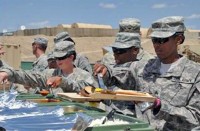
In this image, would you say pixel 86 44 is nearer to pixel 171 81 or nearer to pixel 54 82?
pixel 54 82

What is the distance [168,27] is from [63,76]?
132cm

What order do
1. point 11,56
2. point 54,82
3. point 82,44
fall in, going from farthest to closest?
1. point 82,44
2. point 11,56
3. point 54,82

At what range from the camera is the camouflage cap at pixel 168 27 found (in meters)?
3.41

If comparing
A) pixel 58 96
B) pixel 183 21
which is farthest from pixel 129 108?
pixel 183 21

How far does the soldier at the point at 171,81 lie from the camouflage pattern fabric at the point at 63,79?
688mm

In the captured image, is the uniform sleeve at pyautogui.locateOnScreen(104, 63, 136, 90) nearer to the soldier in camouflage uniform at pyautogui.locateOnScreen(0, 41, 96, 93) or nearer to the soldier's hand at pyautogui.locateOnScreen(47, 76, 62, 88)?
the soldier in camouflage uniform at pyautogui.locateOnScreen(0, 41, 96, 93)

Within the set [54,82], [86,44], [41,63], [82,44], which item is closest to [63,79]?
[54,82]

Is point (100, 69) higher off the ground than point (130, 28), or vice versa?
point (130, 28)

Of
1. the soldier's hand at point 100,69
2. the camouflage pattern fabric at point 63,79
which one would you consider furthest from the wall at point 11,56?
the soldier's hand at point 100,69

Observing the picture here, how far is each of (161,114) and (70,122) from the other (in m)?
0.74

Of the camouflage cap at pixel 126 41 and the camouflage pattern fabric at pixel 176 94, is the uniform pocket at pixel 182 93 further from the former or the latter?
the camouflage cap at pixel 126 41

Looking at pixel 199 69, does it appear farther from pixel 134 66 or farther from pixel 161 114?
pixel 134 66

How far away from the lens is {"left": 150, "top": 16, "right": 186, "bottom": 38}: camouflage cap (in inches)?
134

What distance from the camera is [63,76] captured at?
4.36 m
